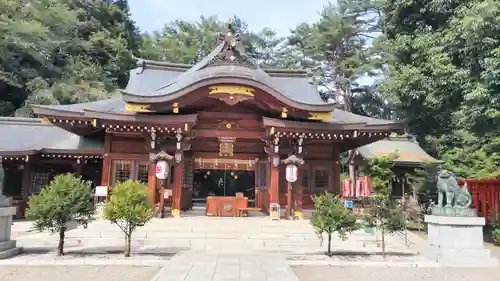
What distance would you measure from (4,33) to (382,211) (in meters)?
28.4

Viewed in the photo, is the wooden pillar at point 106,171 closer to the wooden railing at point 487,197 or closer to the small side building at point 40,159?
the small side building at point 40,159

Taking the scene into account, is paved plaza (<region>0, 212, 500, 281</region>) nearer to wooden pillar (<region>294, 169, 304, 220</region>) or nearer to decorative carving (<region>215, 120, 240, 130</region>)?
wooden pillar (<region>294, 169, 304, 220</region>)

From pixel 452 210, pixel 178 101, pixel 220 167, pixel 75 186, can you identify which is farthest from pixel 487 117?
pixel 75 186

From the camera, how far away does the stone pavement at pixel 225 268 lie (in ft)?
20.7

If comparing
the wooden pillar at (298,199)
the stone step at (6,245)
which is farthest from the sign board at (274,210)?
the stone step at (6,245)

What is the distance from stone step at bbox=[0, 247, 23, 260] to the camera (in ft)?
26.0

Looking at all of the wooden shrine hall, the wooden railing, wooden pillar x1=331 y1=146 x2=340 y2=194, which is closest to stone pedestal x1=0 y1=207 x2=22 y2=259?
the wooden shrine hall

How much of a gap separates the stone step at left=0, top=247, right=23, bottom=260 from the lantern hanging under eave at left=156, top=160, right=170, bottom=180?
5268mm

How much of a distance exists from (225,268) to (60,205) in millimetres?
3943


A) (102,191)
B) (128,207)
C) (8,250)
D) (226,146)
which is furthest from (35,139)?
(128,207)

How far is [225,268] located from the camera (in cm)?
705

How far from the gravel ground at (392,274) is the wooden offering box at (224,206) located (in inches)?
278

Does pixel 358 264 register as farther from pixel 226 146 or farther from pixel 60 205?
pixel 226 146

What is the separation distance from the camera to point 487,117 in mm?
13609
